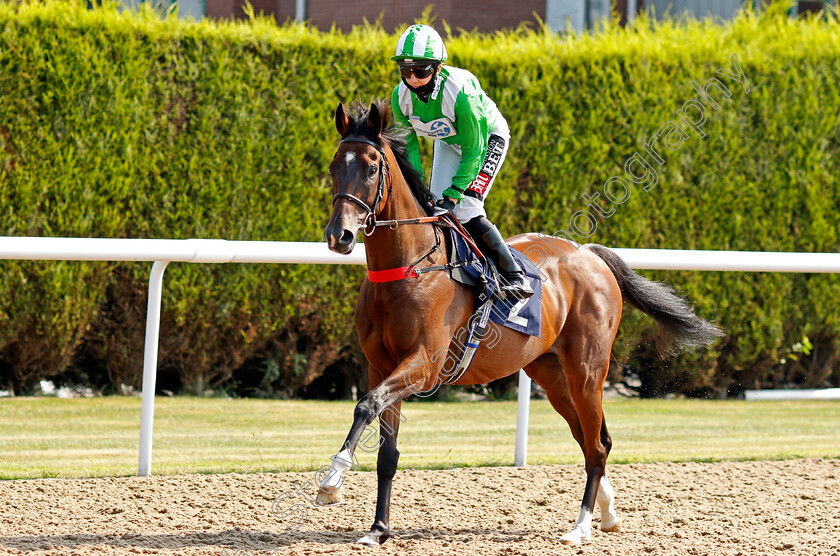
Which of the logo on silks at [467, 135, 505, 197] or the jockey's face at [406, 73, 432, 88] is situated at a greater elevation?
the jockey's face at [406, 73, 432, 88]

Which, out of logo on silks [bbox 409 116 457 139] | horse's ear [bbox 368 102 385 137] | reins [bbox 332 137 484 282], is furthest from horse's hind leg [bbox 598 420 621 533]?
horse's ear [bbox 368 102 385 137]

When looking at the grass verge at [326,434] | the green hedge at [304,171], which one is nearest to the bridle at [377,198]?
the grass verge at [326,434]

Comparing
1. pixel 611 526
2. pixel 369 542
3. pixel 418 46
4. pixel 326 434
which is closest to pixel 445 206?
pixel 418 46

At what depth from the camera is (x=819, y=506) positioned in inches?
184

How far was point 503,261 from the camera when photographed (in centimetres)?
400

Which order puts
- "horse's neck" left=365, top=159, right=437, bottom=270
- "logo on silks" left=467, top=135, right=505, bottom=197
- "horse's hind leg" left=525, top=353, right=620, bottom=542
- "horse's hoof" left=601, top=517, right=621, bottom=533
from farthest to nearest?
"horse's hind leg" left=525, top=353, right=620, bottom=542
"horse's hoof" left=601, top=517, right=621, bottom=533
"logo on silks" left=467, top=135, right=505, bottom=197
"horse's neck" left=365, top=159, right=437, bottom=270

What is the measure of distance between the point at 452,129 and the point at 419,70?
0.28 metres

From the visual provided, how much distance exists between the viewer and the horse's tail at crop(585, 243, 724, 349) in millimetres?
4777

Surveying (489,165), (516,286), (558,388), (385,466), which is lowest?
(385,466)

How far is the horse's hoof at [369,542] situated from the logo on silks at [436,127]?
62.9 inches

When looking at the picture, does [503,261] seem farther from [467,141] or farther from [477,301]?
[467,141]

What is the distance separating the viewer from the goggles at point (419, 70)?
3.75 meters

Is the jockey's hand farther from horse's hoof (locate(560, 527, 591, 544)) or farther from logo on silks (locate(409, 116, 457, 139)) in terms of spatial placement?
horse's hoof (locate(560, 527, 591, 544))

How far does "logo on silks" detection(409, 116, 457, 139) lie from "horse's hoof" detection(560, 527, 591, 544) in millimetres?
1681
